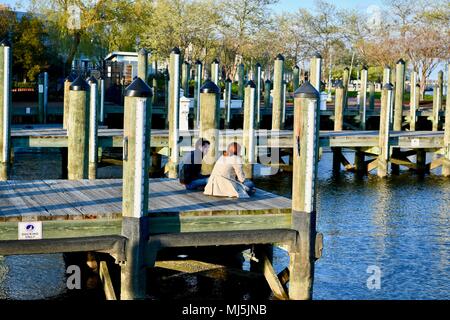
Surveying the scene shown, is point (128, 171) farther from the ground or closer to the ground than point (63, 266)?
farther from the ground

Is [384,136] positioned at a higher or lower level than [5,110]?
lower

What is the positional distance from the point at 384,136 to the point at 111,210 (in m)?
15.7

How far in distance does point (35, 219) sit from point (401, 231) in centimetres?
943

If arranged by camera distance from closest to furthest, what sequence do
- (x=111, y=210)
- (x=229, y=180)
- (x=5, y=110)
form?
(x=111, y=210), (x=229, y=180), (x=5, y=110)

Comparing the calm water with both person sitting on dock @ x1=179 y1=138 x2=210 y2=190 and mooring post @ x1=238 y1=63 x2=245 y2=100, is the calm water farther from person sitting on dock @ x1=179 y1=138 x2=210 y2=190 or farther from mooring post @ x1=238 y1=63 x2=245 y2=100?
mooring post @ x1=238 y1=63 x2=245 y2=100

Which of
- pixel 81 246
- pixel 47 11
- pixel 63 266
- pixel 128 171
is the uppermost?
pixel 47 11

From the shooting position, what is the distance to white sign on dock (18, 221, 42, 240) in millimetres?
10680

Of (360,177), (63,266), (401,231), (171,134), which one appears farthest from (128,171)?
(360,177)

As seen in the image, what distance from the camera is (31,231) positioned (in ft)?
35.1

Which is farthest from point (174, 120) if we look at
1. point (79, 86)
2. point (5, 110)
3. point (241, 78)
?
point (241, 78)

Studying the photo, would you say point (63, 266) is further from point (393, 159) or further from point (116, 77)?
point (116, 77)

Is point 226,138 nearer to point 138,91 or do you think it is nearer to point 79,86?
point 79,86

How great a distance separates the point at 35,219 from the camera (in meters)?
10.7

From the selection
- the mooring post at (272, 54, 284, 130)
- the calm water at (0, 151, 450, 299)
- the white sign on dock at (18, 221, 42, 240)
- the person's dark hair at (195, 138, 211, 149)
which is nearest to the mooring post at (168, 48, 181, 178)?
the calm water at (0, 151, 450, 299)
